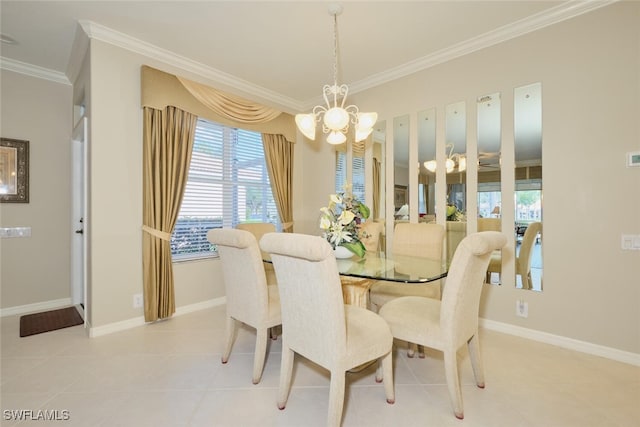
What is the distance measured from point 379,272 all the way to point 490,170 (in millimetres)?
1729

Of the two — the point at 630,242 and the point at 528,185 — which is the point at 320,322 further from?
the point at 630,242

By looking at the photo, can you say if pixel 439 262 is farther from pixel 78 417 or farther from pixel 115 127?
pixel 115 127

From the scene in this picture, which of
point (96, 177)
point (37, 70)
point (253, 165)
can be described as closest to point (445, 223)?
point (253, 165)

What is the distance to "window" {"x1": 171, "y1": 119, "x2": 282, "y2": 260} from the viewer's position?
340 cm

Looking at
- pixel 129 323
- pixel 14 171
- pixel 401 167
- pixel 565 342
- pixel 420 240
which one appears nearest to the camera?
pixel 565 342

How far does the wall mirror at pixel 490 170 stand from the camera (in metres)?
2.72

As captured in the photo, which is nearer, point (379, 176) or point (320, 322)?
point (320, 322)

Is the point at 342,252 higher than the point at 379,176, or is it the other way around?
the point at 379,176

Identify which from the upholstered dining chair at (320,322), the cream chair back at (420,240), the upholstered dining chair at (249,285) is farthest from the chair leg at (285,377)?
the cream chair back at (420,240)

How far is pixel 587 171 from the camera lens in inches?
90.3

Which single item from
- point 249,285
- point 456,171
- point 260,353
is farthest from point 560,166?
point 260,353

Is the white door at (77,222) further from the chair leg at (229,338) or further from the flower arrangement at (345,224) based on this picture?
the flower arrangement at (345,224)

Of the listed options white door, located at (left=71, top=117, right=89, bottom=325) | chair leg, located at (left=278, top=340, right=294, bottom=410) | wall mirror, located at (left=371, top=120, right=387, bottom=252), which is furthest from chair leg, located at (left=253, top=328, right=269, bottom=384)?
white door, located at (left=71, top=117, right=89, bottom=325)

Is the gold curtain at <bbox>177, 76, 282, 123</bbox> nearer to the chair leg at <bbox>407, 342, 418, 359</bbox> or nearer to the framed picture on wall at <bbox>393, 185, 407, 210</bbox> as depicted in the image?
the framed picture on wall at <bbox>393, 185, 407, 210</bbox>
